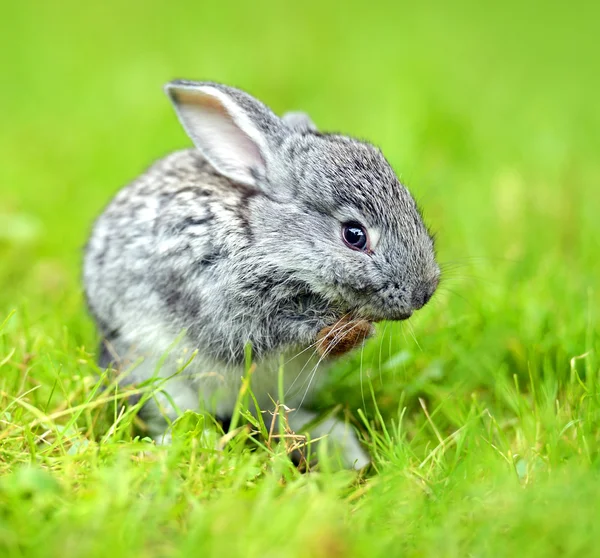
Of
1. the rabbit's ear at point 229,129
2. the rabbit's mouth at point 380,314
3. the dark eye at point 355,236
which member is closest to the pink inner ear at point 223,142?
the rabbit's ear at point 229,129

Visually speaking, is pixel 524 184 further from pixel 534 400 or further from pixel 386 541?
pixel 386 541

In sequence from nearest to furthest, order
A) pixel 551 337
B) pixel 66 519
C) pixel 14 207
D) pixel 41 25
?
pixel 66 519
pixel 551 337
pixel 14 207
pixel 41 25

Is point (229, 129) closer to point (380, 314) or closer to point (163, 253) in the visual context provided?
point (163, 253)

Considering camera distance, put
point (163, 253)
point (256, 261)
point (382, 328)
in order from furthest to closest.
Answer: point (382, 328), point (163, 253), point (256, 261)

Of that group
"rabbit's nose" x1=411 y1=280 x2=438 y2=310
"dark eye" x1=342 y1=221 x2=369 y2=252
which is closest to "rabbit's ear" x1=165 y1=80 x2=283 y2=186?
"dark eye" x1=342 y1=221 x2=369 y2=252

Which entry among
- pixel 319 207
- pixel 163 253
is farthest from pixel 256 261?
pixel 163 253

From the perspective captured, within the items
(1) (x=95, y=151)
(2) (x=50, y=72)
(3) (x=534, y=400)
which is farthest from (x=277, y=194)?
(2) (x=50, y=72)
